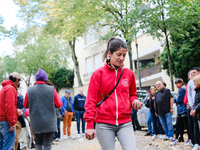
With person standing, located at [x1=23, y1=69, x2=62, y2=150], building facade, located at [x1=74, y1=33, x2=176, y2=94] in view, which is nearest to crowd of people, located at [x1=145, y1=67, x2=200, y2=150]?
person standing, located at [x1=23, y1=69, x2=62, y2=150]

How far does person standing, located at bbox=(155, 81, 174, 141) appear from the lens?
9508 millimetres

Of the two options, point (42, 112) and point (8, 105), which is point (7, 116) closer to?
point (8, 105)

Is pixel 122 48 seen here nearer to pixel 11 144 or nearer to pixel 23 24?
pixel 11 144

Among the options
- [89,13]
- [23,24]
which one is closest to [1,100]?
[89,13]

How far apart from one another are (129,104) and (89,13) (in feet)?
53.6

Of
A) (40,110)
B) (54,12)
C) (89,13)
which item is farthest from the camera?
(54,12)

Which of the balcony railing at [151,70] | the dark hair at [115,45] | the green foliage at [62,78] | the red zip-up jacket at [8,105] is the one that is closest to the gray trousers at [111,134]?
the dark hair at [115,45]

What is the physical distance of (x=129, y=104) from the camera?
367cm

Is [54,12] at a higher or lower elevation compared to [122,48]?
higher

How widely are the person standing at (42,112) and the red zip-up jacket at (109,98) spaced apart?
8.15ft

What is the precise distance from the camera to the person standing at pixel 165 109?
374 inches

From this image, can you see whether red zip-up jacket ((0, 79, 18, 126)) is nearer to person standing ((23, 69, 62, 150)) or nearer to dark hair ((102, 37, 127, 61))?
person standing ((23, 69, 62, 150))

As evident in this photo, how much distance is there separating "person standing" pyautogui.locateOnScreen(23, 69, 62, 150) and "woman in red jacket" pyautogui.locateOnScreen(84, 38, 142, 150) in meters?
2.48

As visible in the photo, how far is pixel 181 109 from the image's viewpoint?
28.9 ft
